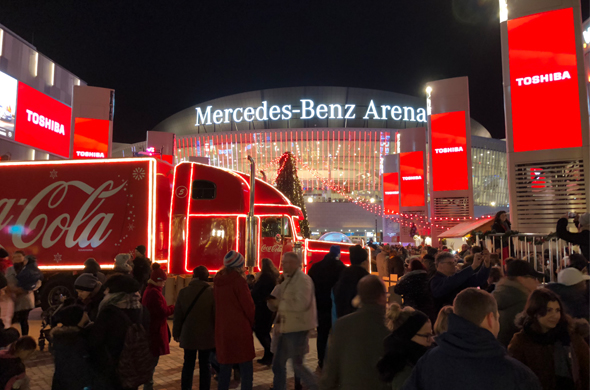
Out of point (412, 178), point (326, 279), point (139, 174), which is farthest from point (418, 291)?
point (412, 178)

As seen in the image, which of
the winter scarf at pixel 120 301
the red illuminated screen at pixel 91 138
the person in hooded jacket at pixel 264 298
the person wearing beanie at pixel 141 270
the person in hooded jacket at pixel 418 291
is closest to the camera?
the winter scarf at pixel 120 301

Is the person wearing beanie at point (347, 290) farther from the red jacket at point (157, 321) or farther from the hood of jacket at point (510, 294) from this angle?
the red jacket at point (157, 321)

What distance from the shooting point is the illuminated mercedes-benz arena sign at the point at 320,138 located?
63625 millimetres

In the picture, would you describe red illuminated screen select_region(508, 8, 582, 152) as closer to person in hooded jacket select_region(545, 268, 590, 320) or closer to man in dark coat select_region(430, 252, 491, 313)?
man in dark coat select_region(430, 252, 491, 313)

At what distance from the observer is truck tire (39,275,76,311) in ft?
32.8

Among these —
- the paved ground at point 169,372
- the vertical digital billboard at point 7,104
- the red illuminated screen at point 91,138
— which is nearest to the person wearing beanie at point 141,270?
the paved ground at point 169,372

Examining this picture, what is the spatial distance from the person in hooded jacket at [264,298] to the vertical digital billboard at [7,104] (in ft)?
72.7

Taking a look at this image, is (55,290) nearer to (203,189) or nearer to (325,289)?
(203,189)

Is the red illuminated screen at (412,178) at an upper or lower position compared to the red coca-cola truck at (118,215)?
upper

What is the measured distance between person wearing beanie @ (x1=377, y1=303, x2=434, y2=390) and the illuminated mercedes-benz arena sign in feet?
194

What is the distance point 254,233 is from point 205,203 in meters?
1.44

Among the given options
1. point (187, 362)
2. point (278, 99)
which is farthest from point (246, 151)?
point (187, 362)

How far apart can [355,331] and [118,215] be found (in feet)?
27.8

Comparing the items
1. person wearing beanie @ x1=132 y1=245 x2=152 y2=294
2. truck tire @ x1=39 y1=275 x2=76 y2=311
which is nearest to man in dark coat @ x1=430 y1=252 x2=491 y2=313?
person wearing beanie @ x1=132 y1=245 x2=152 y2=294
